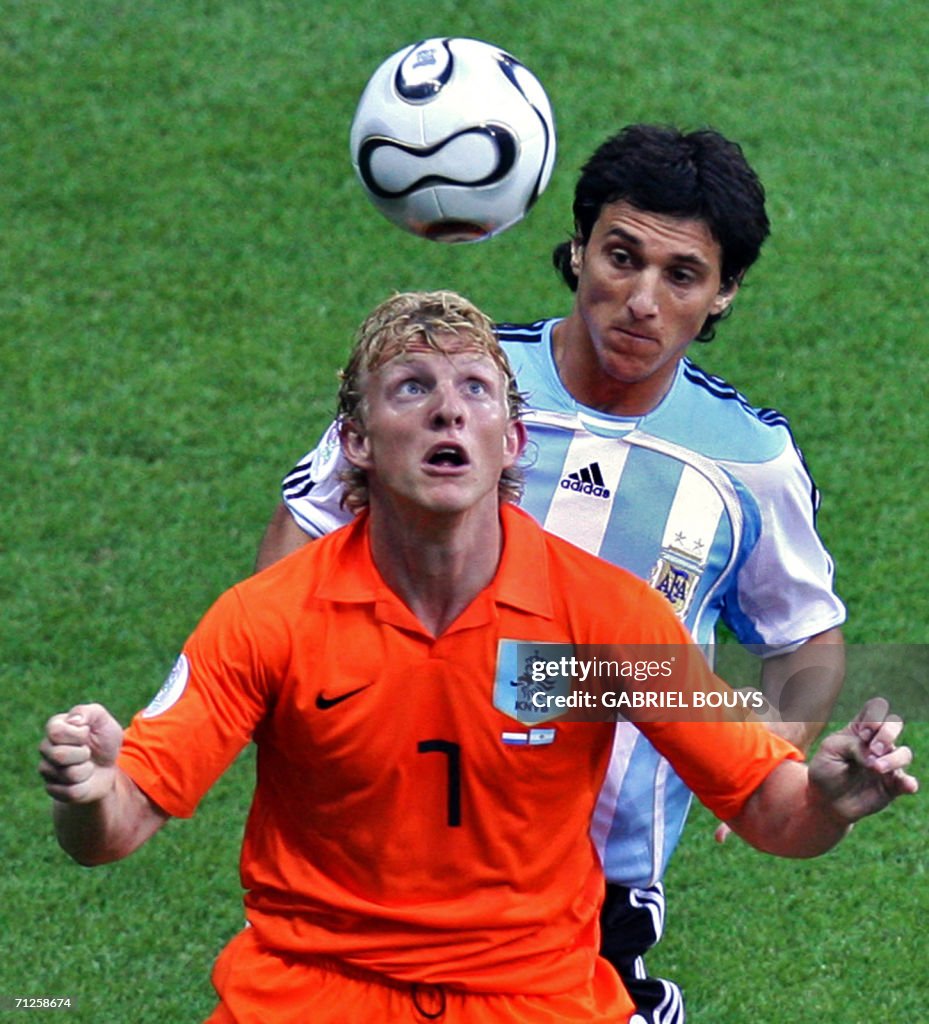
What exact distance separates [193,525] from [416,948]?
3821 mm

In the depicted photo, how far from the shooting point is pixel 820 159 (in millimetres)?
9008

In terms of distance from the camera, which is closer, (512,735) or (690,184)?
(512,735)

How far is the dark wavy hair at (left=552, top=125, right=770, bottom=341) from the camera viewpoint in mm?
4598

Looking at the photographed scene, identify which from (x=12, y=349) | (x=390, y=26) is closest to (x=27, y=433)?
(x=12, y=349)

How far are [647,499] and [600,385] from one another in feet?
0.96

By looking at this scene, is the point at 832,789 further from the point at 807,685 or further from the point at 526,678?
the point at 807,685

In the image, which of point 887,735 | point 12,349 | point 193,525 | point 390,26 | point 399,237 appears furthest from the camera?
point 390,26

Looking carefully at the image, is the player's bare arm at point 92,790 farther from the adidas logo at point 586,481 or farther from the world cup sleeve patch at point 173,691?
the adidas logo at point 586,481

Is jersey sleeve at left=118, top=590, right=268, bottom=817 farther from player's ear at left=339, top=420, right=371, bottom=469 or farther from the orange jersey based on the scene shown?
player's ear at left=339, top=420, right=371, bottom=469

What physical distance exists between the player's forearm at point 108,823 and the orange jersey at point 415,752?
0.37 ft

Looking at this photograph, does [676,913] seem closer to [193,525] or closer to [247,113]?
[193,525]

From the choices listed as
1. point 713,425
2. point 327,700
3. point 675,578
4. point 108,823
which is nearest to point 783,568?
point 675,578

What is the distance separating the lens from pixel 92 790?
337cm


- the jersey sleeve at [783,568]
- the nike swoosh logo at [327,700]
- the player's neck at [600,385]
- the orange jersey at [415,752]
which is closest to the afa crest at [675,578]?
the jersey sleeve at [783,568]
